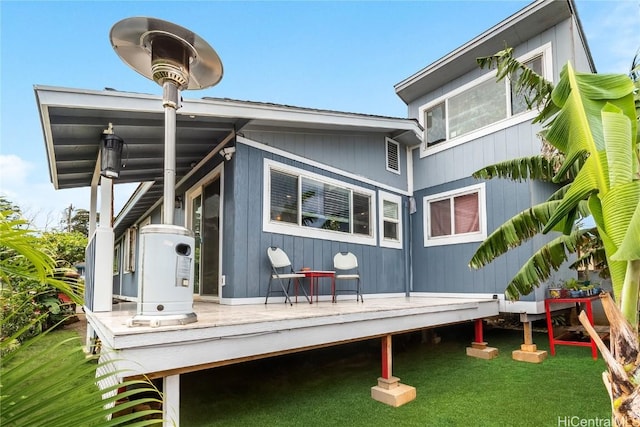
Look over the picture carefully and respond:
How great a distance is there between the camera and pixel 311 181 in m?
6.35

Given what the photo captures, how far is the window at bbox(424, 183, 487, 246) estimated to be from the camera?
7090mm

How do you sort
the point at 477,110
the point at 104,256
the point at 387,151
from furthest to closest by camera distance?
the point at 387,151, the point at 477,110, the point at 104,256

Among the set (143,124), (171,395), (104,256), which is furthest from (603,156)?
(104,256)

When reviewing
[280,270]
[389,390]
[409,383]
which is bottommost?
[409,383]

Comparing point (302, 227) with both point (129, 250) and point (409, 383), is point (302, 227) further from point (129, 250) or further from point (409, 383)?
point (129, 250)

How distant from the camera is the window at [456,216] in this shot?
7.09 metres

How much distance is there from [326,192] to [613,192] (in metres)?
4.56

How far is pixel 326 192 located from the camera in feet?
21.6

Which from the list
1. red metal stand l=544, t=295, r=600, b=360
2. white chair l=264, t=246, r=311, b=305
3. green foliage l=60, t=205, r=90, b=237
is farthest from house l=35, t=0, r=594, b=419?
green foliage l=60, t=205, r=90, b=237

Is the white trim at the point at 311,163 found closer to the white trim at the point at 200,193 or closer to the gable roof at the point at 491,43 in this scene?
the white trim at the point at 200,193

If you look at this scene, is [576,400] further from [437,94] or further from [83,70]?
[83,70]

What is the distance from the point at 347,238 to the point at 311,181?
1.27 metres

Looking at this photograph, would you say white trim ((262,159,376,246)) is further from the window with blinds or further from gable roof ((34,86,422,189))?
gable roof ((34,86,422,189))

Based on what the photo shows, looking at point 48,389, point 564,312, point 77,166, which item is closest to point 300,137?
point 77,166
